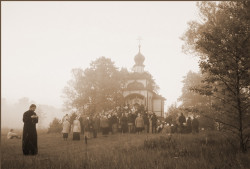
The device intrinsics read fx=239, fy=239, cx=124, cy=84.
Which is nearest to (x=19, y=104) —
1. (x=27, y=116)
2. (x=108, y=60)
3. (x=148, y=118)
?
(x=108, y=60)

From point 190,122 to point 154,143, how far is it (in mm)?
11649

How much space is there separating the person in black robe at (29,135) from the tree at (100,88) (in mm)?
24595

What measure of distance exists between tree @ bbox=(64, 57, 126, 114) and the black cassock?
24.6m

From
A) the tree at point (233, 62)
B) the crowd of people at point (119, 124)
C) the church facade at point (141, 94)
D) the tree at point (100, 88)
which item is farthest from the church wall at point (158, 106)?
the tree at point (233, 62)

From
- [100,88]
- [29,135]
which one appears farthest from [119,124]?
[29,135]

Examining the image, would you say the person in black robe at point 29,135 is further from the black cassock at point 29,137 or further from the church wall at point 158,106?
the church wall at point 158,106

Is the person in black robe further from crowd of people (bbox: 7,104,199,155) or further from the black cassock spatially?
crowd of people (bbox: 7,104,199,155)

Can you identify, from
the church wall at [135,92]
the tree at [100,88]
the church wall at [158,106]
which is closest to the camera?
the tree at [100,88]

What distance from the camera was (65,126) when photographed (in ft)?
62.7

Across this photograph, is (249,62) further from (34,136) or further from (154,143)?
(34,136)

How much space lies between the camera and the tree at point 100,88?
36.2 meters

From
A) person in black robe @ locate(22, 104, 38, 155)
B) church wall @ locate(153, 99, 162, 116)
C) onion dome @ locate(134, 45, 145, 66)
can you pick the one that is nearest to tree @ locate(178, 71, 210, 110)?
church wall @ locate(153, 99, 162, 116)

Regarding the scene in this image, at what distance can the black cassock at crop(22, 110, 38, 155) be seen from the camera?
34.6 ft

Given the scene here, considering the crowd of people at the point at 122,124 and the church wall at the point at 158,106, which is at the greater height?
the church wall at the point at 158,106
